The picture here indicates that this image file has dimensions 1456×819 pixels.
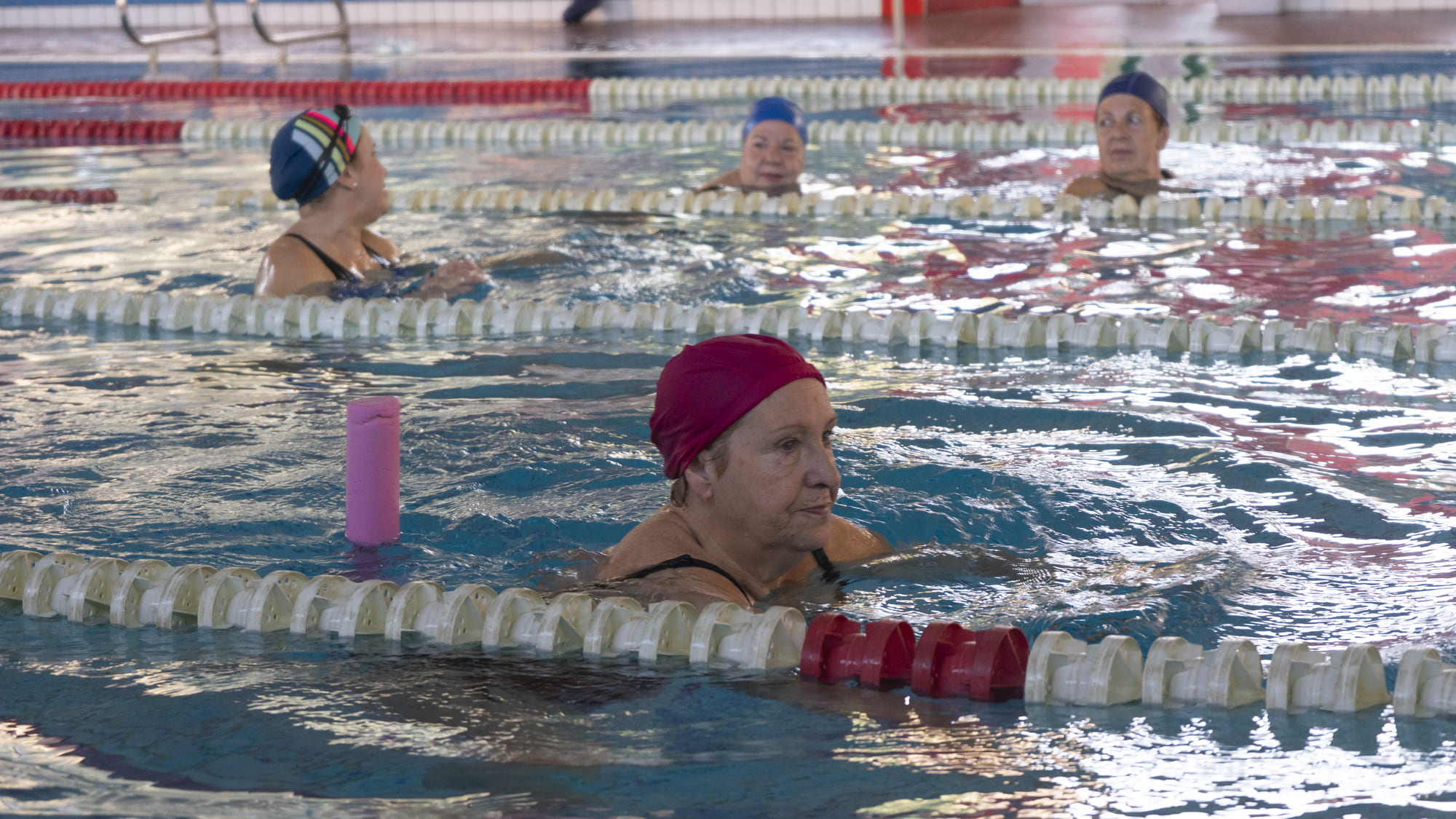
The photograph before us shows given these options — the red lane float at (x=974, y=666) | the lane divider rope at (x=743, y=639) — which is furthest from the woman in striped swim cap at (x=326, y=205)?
the red lane float at (x=974, y=666)

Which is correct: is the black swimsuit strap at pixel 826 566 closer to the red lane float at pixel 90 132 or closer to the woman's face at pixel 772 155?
the woman's face at pixel 772 155

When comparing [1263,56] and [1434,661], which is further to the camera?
[1263,56]

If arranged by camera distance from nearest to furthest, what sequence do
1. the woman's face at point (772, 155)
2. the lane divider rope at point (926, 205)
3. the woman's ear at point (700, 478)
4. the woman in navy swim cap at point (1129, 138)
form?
1. the woman's ear at point (700, 478)
2. the lane divider rope at point (926, 205)
3. the woman in navy swim cap at point (1129, 138)
4. the woman's face at point (772, 155)

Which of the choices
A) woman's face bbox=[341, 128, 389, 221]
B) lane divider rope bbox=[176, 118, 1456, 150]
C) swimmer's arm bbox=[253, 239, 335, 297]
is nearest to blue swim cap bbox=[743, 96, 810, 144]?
lane divider rope bbox=[176, 118, 1456, 150]

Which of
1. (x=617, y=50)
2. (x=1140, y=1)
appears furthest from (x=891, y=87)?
(x=1140, y=1)

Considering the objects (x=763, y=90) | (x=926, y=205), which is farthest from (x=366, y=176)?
(x=763, y=90)

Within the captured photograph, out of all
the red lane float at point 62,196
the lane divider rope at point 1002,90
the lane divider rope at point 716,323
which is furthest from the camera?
the lane divider rope at point 1002,90

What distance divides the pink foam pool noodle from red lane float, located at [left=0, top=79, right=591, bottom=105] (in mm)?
9211

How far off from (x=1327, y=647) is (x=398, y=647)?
5.79 feet

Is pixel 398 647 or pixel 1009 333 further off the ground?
pixel 1009 333

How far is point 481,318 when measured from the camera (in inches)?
232

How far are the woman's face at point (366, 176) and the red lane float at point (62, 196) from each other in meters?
3.31

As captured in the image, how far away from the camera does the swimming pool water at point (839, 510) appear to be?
7.91ft

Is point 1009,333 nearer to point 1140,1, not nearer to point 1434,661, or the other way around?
point 1434,661
